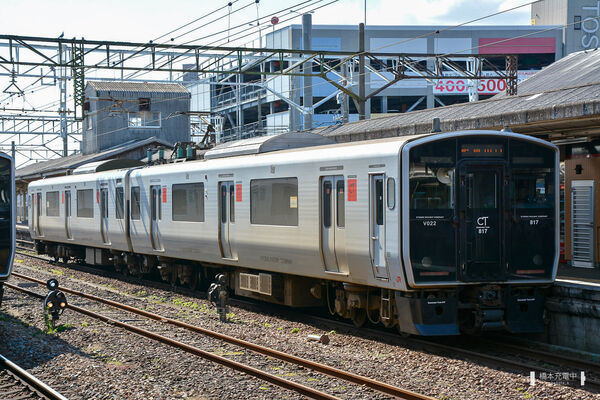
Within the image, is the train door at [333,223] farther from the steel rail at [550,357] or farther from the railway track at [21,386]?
the railway track at [21,386]

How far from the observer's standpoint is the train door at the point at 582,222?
1426 centimetres

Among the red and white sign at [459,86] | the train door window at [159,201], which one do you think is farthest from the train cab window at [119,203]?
the red and white sign at [459,86]

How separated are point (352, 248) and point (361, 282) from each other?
1.68 feet

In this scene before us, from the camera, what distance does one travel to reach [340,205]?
38.1 feet

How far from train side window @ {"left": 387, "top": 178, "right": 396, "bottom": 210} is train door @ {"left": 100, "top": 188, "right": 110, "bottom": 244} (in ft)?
40.9

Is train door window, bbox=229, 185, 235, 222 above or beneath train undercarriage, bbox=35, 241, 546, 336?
above

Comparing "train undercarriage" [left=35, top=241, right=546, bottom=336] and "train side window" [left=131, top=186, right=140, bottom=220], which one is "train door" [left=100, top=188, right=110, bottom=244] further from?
"train undercarriage" [left=35, top=241, right=546, bottom=336]

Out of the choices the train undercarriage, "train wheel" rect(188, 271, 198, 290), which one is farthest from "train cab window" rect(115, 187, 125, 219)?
the train undercarriage

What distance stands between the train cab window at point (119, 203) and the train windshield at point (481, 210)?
1152cm

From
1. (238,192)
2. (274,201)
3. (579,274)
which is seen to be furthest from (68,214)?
(579,274)

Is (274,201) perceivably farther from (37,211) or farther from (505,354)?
(37,211)

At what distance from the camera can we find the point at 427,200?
33.8ft

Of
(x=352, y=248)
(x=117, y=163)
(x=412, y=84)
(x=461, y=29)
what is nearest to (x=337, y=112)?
(x=412, y=84)

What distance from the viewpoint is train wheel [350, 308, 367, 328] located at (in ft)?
39.4
